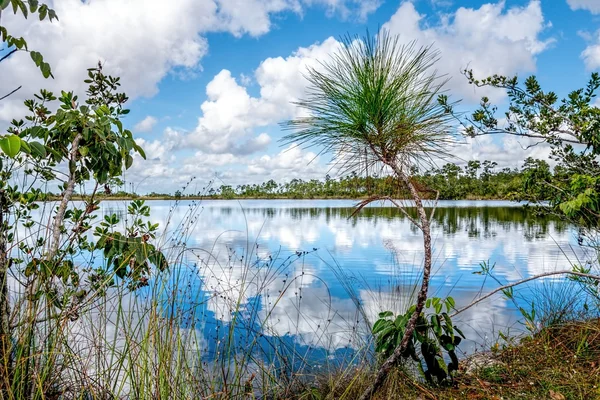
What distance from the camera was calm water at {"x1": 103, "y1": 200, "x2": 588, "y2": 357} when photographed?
302 centimetres

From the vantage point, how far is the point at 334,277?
8.24 meters

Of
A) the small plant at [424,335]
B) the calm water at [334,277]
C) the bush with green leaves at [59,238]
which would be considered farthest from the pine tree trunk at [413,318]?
the bush with green leaves at [59,238]

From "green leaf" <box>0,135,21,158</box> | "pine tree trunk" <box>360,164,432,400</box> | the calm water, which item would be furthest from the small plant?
"green leaf" <box>0,135,21,158</box>

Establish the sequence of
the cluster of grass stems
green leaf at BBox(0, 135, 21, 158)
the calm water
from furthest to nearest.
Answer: the calm water
the cluster of grass stems
green leaf at BBox(0, 135, 21, 158)

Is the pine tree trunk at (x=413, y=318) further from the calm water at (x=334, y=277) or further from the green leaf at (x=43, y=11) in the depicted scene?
the green leaf at (x=43, y=11)

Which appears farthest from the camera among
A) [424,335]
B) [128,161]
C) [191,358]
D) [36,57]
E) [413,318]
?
[191,358]

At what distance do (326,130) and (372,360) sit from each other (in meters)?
2.08

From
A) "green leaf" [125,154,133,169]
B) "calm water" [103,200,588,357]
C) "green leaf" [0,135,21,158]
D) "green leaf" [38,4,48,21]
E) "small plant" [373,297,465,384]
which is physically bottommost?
"calm water" [103,200,588,357]

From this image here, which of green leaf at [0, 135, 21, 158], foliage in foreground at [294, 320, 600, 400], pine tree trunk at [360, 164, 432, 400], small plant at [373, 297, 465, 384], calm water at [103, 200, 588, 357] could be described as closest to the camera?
green leaf at [0, 135, 21, 158]

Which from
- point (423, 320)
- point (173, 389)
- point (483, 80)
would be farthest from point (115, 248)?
point (483, 80)

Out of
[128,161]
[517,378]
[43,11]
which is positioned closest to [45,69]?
[43,11]

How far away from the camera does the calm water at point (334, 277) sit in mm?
3019

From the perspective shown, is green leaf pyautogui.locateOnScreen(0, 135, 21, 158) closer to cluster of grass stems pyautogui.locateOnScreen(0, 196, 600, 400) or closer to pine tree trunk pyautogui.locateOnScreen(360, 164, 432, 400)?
cluster of grass stems pyautogui.locateOnScreen(0, 196, 600, 400)

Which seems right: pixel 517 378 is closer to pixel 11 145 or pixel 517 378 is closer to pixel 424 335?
pixel 424 335
